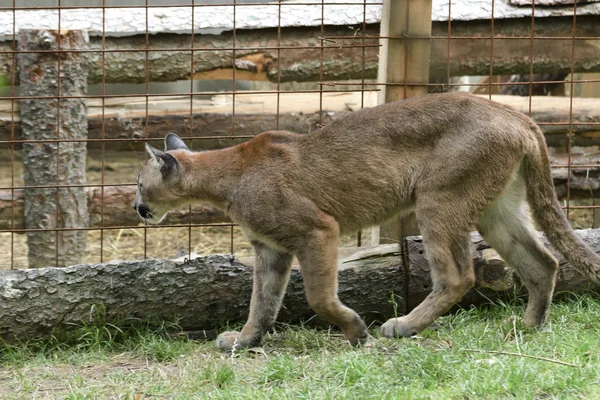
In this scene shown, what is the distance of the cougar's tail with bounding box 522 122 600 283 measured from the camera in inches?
215

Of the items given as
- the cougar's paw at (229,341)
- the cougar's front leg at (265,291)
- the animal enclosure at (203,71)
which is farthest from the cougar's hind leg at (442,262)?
the animal enclosure at (203,71)

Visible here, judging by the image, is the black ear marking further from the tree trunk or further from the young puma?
the tree trunk

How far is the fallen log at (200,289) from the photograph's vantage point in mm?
5812

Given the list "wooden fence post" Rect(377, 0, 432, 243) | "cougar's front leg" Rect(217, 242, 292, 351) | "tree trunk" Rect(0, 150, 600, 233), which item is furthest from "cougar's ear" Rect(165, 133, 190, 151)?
"wooden fence post" Rect(377, 0, 432, 243)

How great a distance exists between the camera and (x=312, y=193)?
5.64 meters

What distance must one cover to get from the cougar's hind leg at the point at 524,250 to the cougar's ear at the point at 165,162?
212 centimetres

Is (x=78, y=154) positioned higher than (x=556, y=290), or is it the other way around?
(x=78, y=154)

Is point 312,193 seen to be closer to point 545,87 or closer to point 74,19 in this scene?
point 74,19

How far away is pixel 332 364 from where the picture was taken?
4934 millimetres

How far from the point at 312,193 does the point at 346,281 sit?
0.80m

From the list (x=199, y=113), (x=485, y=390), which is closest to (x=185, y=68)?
(x=199, y=113)

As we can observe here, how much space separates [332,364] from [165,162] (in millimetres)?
1845

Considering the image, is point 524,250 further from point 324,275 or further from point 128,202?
point 128,202

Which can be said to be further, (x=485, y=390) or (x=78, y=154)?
(x=78, y=154)
